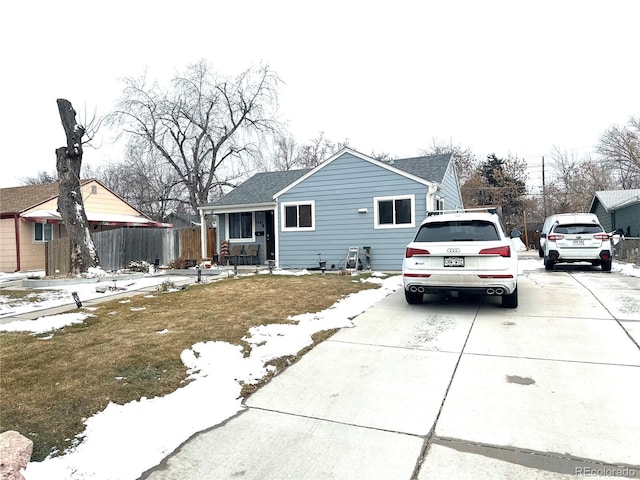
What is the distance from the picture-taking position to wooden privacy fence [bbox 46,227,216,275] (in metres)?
16.1

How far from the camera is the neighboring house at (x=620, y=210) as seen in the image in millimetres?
19109

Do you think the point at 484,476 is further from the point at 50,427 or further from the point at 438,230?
the point at 438,230

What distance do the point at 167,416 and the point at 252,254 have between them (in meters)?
13.1

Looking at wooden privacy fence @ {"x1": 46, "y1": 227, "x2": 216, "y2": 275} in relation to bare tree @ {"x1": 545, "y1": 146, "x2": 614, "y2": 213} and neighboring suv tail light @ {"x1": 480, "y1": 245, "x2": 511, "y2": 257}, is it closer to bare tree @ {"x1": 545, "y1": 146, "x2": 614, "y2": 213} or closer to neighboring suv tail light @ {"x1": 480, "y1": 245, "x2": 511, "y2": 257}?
neighboring suv tail light @ {"x1": 480, "y1": 245, "x2": 511, "y2": 257}

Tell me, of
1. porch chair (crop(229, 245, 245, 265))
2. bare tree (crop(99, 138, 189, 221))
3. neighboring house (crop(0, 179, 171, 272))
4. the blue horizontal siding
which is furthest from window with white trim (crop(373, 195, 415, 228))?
bare tree (crop(99, 138, 189, 221))

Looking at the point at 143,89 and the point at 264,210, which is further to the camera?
the point at 143,89

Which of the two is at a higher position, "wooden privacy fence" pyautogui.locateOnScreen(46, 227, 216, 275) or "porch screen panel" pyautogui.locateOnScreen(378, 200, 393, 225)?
"porch screen panel" pyautogui.locateOnScreen(378, 200, 393, 225)

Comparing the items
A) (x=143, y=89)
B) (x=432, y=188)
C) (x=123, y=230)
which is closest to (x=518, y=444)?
(x=432, y=188)

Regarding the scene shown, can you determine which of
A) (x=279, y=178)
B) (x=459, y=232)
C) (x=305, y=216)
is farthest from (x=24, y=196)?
(x=459, y=232)

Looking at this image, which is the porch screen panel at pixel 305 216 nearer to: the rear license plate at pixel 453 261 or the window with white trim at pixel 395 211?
the window with white trim at pixel 395 211

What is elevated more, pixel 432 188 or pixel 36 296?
pixel 432 188

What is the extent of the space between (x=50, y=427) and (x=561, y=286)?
9.68 metres

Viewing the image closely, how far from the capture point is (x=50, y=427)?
9.29ft

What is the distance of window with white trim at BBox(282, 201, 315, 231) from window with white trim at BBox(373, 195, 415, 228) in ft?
8.14
